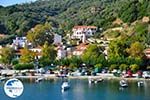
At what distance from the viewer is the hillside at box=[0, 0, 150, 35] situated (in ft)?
138

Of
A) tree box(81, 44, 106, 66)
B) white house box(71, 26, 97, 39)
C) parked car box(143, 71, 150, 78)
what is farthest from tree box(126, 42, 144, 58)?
white house box(71, 26, 97, 39)

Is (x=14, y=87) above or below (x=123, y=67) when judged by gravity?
below

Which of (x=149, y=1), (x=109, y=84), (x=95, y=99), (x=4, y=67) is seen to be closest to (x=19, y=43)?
(x=4, y=67)

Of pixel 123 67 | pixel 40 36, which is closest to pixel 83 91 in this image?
pixel 123 67

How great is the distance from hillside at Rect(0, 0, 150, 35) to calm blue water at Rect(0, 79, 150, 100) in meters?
17.3

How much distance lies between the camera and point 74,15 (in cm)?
5694

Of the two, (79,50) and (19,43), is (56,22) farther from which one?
(79,50)

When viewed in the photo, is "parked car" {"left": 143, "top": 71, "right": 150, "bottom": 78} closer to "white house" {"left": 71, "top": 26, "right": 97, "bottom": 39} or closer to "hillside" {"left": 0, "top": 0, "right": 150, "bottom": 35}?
"hillside" {"left": 0, "top": 0, "right": 150, "bottom": 35}

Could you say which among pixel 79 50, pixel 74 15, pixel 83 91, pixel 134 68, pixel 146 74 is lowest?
pixel 83 91

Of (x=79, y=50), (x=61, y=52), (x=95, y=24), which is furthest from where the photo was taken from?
(x=95, y=24)

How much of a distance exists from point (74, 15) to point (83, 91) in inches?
1421

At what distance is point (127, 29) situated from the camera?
4022cm

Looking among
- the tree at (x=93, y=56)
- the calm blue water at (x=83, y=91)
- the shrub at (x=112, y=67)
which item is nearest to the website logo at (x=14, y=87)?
the calm blue water at (x=83, y=91)

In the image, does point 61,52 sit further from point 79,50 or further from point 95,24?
point 95,24
